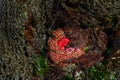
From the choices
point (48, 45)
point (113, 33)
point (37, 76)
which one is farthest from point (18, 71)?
point (113, 33)

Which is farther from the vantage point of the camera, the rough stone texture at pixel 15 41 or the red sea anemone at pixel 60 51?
the red sea anemone at pixel 60 51

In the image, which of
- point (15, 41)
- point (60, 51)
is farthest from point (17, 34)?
point (60, 51)

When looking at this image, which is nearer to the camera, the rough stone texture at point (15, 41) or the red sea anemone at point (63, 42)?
the rough stone texture at point (15, 41)

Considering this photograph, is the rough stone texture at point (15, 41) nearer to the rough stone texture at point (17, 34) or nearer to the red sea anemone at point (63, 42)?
the rough stone texture at point (17, 34)

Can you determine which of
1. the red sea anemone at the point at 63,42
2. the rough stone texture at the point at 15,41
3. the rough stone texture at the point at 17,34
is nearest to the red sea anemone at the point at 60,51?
the red sea anemone at the point at 63,42

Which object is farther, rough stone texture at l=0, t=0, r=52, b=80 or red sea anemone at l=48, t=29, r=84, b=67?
red sea anemone at l=48, t=29, r=84, b=67

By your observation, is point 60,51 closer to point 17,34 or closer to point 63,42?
point 63,42

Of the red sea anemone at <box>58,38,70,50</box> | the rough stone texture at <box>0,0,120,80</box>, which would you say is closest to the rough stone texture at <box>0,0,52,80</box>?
the rough stone texture at <box>0,0,120,80</box>

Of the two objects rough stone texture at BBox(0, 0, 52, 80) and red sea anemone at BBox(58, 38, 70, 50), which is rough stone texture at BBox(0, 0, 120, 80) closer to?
rough stone texture at BBox(0, 0, 52, 80)

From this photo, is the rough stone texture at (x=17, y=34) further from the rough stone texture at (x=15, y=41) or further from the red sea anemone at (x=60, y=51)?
the red sea anemone at (x=60, y=51)

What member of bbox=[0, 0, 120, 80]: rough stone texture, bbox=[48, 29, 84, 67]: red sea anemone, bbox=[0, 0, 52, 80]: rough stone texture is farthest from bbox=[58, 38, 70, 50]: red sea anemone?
bbox=[0, 0, 52, 80]: rough stone texture

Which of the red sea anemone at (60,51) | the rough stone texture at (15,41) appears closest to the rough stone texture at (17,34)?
the rough stone texture at (15,41)

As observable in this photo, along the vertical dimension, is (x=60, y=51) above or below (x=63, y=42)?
below
